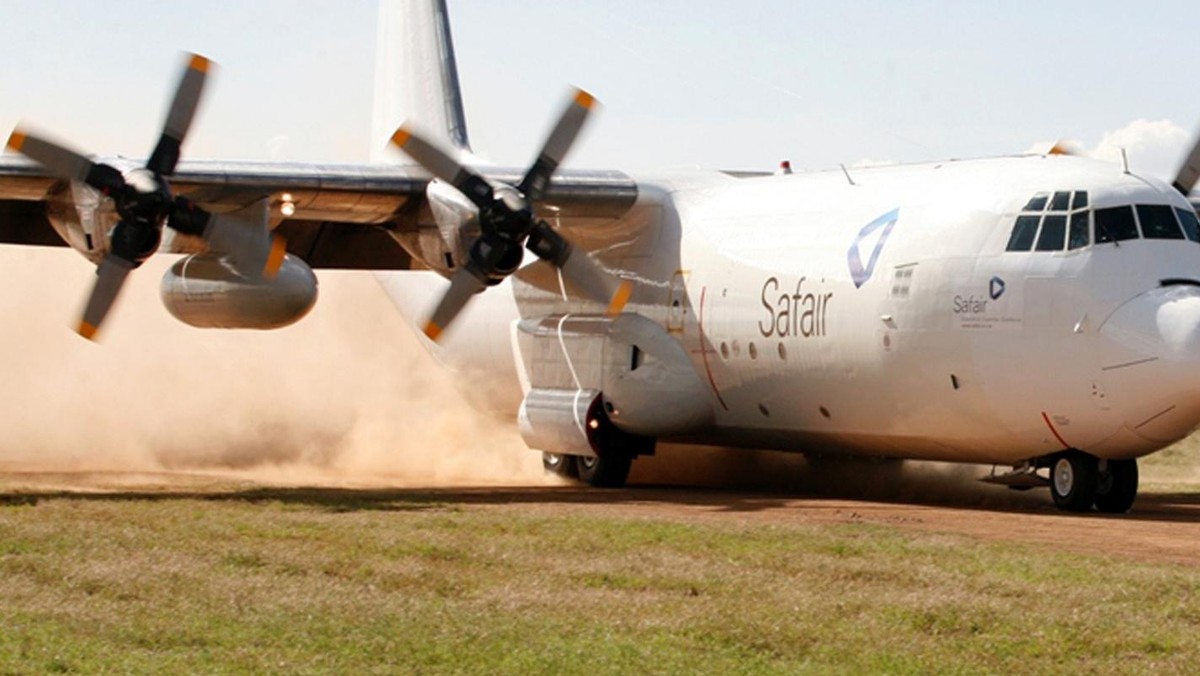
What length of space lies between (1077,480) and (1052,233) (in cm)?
258

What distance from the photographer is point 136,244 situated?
→ 68.3 feet

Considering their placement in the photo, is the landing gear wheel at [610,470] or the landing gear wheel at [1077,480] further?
the landing gear wheel at [610,470]

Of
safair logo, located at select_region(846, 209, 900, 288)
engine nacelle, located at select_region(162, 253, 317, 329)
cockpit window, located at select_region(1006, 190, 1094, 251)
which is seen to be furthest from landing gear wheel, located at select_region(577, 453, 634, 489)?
cockpit window, located at select_region(1006, 190, 1094, 251)

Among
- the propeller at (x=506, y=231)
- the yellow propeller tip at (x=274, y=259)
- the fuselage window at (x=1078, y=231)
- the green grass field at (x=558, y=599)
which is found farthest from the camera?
the propeller at (x=506, y=231)

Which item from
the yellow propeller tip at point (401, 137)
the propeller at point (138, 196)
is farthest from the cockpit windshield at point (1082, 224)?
the propeller at point (138, 196)

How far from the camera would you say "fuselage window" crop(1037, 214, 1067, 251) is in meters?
18.9

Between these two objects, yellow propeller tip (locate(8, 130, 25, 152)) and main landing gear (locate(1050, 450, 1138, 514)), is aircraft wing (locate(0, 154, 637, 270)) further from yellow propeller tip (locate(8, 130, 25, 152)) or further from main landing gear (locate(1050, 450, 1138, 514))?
main landing gear (locate(1050, 450, 1138, 514))

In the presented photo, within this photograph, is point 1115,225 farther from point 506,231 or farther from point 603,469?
point 603,469

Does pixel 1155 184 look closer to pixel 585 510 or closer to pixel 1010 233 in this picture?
pixel 1010 233

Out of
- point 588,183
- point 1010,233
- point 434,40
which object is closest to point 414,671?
point 1010,233

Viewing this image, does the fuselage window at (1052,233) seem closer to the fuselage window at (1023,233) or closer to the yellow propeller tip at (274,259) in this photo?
the fuselage window at (1023,233)

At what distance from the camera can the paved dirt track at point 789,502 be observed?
16.8 metres

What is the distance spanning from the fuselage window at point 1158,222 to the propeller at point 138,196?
9.53 metres

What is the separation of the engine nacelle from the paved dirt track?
2.00m
